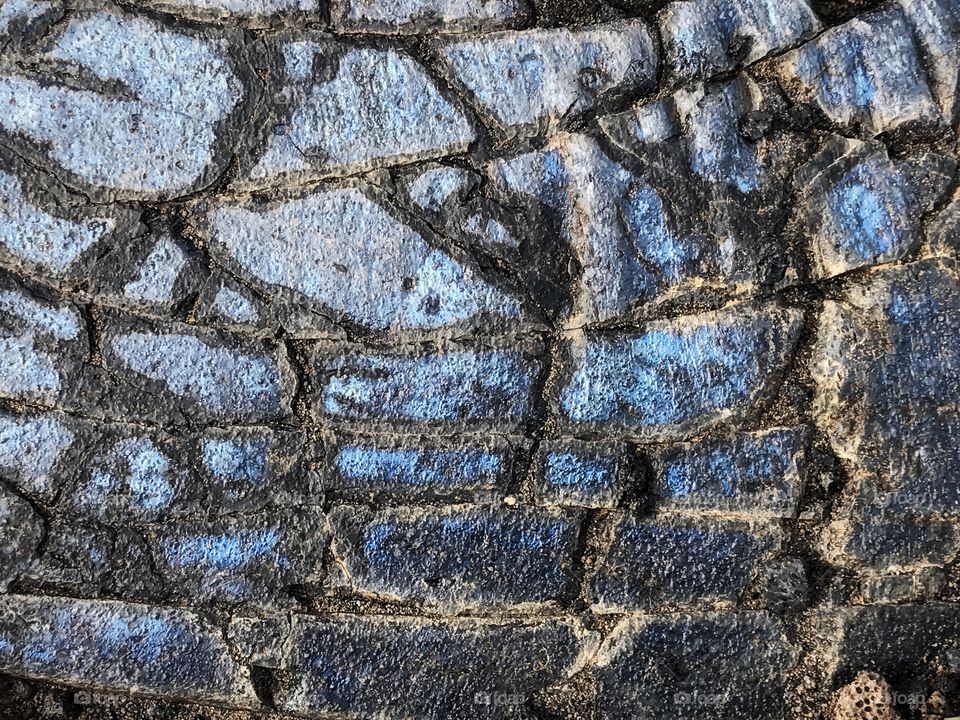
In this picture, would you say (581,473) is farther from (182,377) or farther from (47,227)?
(47,227)

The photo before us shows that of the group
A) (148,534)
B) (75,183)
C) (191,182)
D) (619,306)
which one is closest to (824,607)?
(619,306)

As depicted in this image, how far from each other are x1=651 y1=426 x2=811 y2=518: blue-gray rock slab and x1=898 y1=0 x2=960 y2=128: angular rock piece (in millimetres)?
545

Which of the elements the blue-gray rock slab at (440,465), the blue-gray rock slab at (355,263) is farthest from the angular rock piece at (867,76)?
the blue-gray rock slab at (440,465)

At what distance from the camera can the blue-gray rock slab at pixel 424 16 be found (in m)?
1.44

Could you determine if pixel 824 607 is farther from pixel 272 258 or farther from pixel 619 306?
pixel 272 258

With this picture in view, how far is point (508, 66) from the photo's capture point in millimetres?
1441

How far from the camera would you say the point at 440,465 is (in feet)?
4.78

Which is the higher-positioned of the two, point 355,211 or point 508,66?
point 508,66

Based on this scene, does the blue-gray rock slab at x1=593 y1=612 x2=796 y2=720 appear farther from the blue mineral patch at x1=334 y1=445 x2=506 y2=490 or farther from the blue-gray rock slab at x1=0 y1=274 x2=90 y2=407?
the blue-gray rock slab at x1=0 y1=274 x2=90 y2=407

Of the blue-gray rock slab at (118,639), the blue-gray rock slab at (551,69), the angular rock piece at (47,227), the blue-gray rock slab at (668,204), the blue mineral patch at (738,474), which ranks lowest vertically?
the blue-gray rock slab at (118,639)

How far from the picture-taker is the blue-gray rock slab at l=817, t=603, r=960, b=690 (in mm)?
1433

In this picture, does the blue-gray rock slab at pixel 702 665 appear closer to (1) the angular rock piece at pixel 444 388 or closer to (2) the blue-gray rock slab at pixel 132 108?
(1) the angular rock piece at pixel 444 388

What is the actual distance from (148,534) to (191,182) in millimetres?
564

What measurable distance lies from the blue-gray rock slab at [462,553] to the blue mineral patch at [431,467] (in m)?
0.04
